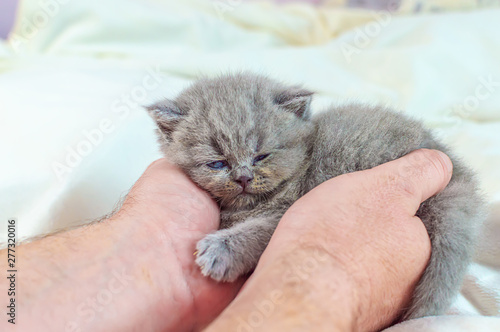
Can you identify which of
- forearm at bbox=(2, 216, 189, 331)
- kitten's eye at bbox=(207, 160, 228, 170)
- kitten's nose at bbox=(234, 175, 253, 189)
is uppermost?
kitten's eye at bbox=(207, 160, 228, 170)

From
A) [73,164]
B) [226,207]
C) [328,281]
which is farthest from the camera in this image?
[73,164]

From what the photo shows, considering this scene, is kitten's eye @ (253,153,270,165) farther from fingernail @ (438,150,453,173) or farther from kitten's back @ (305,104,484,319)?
fingernail @ (438,150,453,173)

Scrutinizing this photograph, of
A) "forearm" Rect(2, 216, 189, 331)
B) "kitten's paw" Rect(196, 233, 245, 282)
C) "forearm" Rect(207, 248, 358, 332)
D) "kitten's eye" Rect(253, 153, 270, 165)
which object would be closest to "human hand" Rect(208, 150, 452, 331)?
"forearm" Rect(207, 248, 358, 332)

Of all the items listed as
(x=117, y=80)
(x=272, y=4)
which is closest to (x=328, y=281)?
(x=117, y=80)

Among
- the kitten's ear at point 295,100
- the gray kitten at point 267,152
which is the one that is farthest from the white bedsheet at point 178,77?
the kitten's ear at point 295,100

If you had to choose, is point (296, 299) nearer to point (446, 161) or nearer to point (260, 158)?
point (260, 158)

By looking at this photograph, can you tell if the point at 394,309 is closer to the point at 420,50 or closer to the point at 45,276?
the point at 45,276

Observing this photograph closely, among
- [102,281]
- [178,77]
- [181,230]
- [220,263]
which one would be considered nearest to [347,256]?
[220,263]
